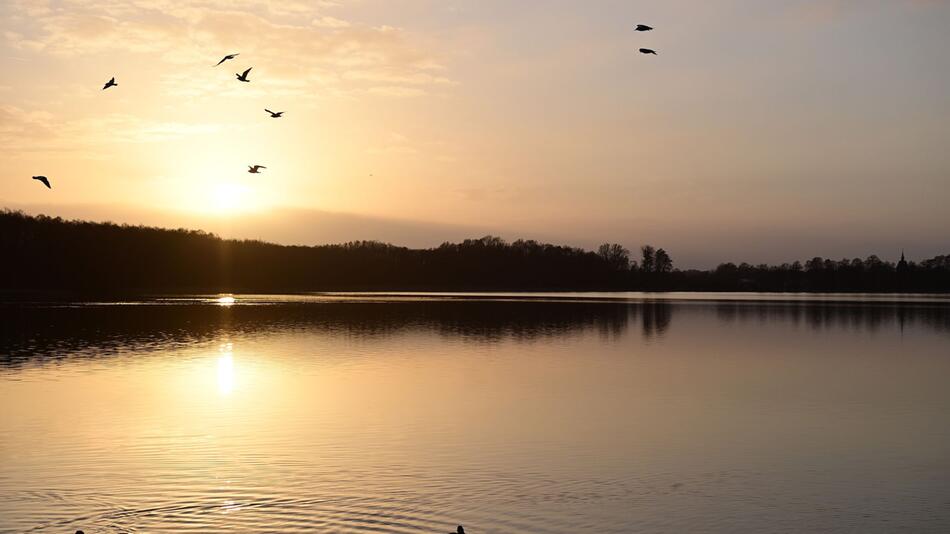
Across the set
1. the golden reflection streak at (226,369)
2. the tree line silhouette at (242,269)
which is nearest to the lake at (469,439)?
the golden reflection streak at (226,369)

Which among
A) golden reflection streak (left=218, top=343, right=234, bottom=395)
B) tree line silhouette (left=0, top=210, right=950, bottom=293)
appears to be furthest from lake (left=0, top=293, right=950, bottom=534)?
tree line silhouette (left=0, top=210, right=950, bottom=293)

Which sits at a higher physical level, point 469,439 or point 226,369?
point 226,369

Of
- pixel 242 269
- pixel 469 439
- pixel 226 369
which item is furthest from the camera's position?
pixel 242 269

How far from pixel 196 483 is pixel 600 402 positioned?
36.3ft

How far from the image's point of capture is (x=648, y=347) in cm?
3669

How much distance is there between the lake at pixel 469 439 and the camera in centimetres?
1146

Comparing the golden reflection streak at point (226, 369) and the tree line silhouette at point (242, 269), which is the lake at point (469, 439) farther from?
the tree line silhouette at point (242, 269)

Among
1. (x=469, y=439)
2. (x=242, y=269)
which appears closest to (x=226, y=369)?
(x=469, y=439)

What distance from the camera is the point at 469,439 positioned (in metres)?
16.5

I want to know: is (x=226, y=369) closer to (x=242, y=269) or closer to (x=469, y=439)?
(x=469, y=439)

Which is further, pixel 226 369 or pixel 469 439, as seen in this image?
pixel 226 369

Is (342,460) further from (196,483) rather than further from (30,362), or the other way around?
(30,362)

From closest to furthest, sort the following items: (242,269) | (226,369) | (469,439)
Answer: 1. (469,439)
2. (226,369)
3. (242,269)

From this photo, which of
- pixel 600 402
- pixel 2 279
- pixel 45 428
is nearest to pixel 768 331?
pixel 600 402
